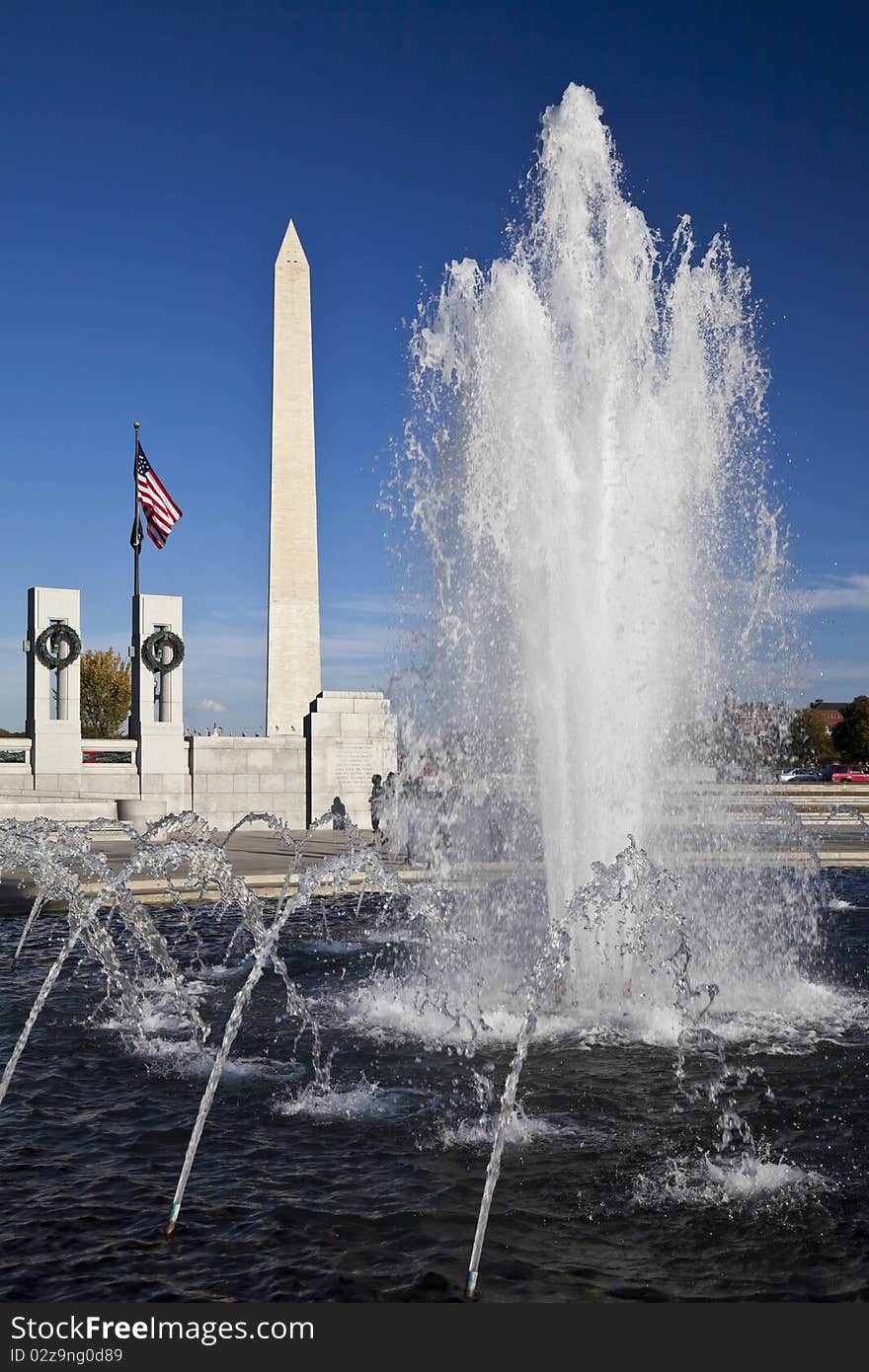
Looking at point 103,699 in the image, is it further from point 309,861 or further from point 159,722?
point 309,861

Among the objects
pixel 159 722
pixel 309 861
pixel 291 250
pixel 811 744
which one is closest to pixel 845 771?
pixel 811 744

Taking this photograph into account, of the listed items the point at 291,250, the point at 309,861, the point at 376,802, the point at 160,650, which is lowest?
the point at 309,861

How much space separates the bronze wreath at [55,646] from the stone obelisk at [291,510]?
7721mm

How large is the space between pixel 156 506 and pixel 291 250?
987cm

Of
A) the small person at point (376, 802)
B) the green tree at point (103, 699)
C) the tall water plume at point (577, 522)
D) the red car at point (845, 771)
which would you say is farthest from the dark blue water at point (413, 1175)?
the red car at point (845, 771)

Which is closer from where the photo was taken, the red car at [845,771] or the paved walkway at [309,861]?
the paved walkway at [309,861]

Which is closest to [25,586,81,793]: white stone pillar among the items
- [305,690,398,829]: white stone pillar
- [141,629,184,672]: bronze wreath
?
[141,629,184,672]: bronze wreath

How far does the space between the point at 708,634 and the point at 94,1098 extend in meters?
6.97

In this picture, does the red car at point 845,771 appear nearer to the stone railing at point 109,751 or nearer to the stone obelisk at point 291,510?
the stone obelisk at point 291,510

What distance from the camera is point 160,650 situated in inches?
1051

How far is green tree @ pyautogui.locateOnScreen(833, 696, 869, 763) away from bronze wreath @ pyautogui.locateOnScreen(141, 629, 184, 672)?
6641 cm

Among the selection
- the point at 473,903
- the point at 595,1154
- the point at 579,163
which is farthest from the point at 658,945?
the point at 579,163

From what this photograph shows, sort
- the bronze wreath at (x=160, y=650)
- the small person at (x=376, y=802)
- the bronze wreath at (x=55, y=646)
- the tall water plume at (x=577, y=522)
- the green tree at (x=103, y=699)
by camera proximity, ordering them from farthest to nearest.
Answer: the green tree at (x=103, y=699)
the bronze wreath at (x=160, y=650)
the bronze wreath at (x=55, y=646)
the small person at (x=376, y=802)
the tall water plume at (x=577, y=522)

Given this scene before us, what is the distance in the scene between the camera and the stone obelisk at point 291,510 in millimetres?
32250
